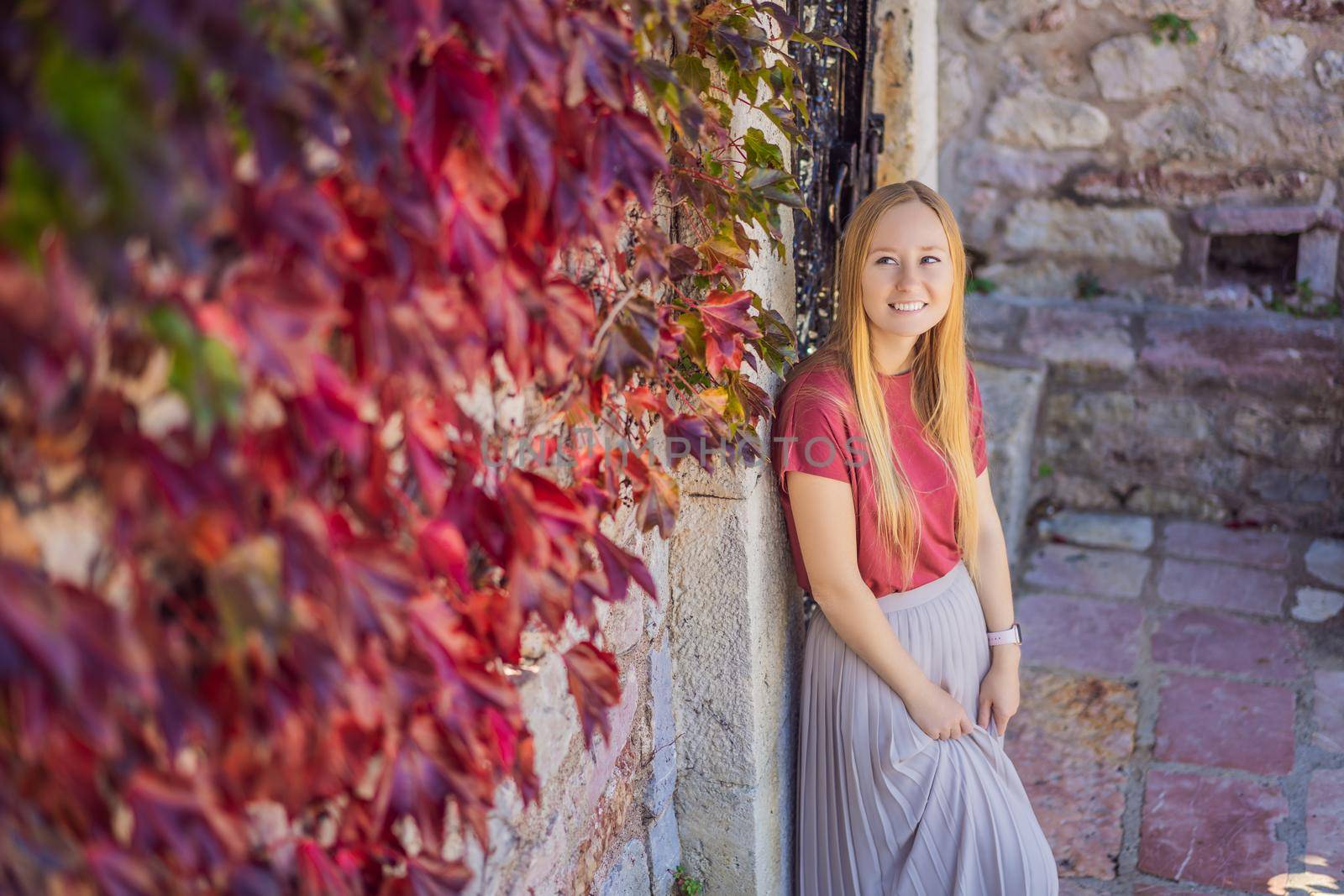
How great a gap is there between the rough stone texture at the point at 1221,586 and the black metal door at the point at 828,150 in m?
1.70

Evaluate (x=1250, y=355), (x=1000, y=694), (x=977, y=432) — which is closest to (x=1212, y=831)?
(x=1000, y=694)

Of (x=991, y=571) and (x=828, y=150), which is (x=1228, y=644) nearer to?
(x=991, y=571)

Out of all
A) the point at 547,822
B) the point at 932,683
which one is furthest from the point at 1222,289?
the point at 547,822

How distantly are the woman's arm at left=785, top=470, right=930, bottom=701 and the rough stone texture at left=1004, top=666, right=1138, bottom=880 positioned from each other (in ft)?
2.65

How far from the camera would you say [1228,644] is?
3121 mm

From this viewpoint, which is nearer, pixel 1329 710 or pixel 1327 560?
pixel 1329 710

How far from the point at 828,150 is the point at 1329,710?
1.92 metres

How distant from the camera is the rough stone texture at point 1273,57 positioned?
3.64 metres

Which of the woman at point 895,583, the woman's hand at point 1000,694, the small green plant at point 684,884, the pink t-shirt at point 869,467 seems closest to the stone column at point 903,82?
the woman at point 895,583

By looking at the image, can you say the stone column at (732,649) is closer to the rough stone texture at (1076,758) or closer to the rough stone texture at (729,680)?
the rough stone texture at (729,680)

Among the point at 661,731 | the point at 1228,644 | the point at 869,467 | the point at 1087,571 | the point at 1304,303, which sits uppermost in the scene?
the point at 1304,303

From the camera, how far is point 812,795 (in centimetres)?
209

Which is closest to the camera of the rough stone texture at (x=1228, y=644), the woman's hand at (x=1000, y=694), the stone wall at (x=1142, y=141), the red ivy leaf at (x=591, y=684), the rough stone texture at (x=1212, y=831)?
the red ivy leaf at (x=591, y=684)

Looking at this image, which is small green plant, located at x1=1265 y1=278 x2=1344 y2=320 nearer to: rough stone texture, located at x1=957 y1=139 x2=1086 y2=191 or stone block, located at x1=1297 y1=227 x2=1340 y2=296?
stone block, located at x1=1297 y1=227 x2=1340 y2=296
